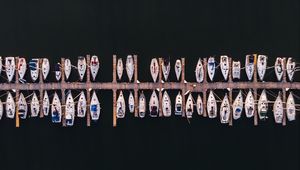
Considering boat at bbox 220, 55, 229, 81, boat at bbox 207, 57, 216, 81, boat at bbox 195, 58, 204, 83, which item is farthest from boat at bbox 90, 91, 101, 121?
boat at bbox 220, 55, 229, 81

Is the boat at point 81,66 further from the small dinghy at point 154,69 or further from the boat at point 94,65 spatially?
the small dinghy at point 154,69

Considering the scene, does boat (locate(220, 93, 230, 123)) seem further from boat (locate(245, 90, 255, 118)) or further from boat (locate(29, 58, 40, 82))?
boat (locate(29, 58, 40, 82))

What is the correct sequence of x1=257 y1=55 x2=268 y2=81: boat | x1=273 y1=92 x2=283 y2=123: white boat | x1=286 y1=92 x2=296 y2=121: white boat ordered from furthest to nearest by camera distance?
1. x1=257 y1=55 x2=268 y2=81: boat
2. x1=273 y1=92 x2=283 y2=123: white boat
3. x1=286 y1=92 x2=296 y2=121: white boat

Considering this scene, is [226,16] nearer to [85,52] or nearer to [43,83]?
[85,52]

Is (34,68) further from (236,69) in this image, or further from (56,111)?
(236,69)

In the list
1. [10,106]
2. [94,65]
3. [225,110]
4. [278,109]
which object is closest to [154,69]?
[94,65]

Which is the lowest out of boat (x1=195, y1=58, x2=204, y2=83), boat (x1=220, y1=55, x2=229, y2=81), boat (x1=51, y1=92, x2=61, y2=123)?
boat (x1=51, y1=92, x2=61, y2=123)

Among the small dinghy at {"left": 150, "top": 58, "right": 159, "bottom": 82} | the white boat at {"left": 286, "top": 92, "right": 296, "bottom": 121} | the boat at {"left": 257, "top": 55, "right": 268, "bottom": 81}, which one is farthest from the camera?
the small dinghy at {"left": 150, "top": 58, "right": 159, "bottom": 82}
